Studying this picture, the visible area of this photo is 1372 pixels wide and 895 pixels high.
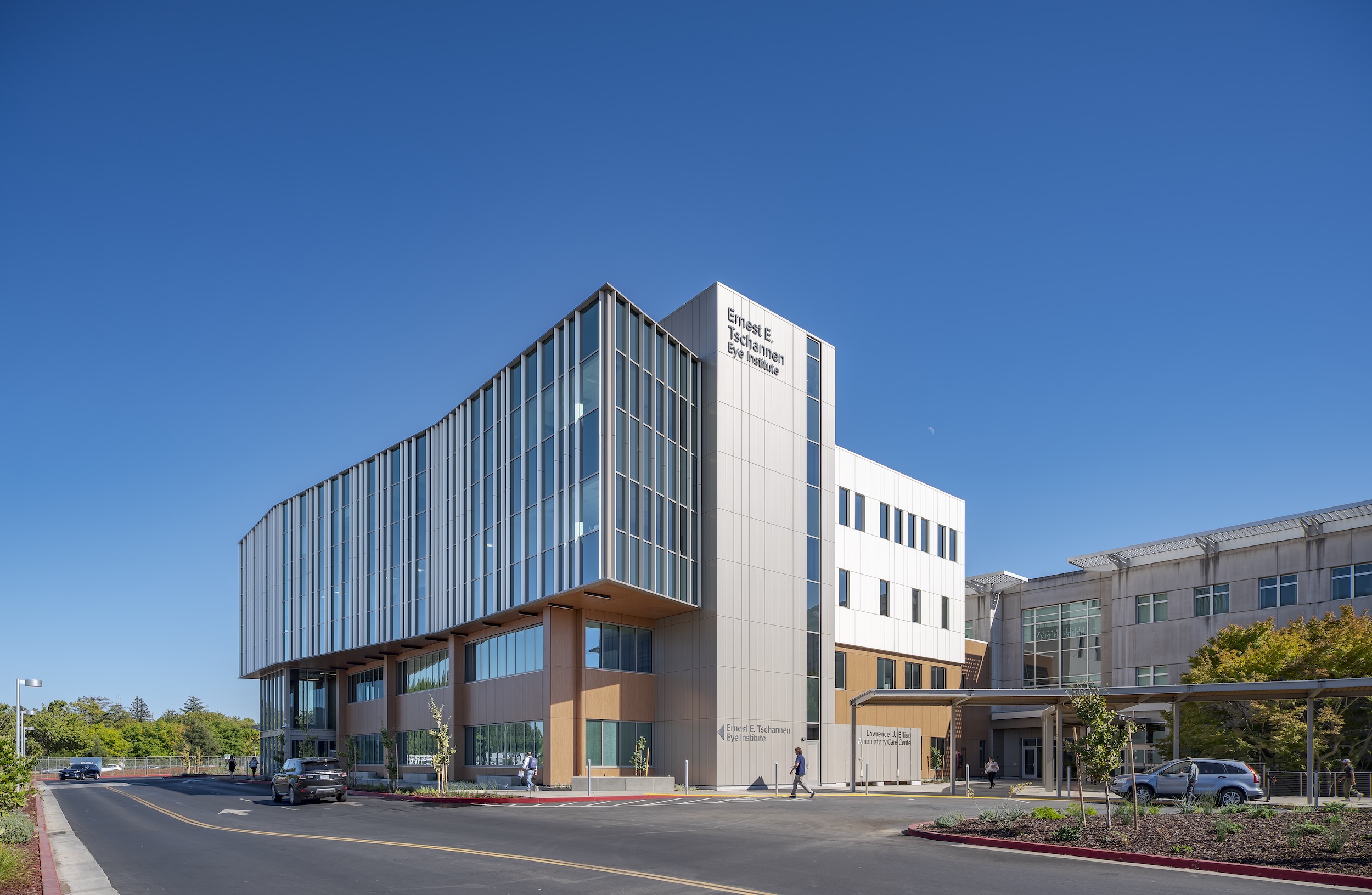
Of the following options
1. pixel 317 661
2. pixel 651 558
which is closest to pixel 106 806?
pixel 651 558

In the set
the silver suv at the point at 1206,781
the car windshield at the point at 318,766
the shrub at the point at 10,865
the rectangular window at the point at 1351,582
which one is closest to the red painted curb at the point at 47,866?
the shrub at the point at 10,865

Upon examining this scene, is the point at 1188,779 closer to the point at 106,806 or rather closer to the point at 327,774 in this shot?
the point at 327,774

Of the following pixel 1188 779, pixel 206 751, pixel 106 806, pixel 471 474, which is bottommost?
pixel 206 751

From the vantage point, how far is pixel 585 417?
37.7m

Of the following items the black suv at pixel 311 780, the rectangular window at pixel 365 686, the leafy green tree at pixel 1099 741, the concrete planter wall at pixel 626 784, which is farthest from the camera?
the rectangular window at pixel 365 686

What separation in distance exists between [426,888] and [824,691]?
1297 inches

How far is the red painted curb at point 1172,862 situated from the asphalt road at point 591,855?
41cm

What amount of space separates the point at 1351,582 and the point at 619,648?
34.4 meters

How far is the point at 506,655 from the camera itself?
44281 mm

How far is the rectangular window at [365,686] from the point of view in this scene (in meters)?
61.3

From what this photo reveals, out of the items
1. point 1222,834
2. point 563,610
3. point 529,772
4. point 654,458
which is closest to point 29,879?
point 1222,834

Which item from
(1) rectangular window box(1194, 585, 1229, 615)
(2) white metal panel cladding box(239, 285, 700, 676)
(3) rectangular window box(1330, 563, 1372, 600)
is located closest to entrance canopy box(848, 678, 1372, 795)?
(2) white metal panel cladding box(239, 285, 700, 676)

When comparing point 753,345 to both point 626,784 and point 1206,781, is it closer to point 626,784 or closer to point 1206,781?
point 626,784

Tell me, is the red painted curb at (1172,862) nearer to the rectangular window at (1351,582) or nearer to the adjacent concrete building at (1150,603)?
the adjacent concrete building at (1150,603)
